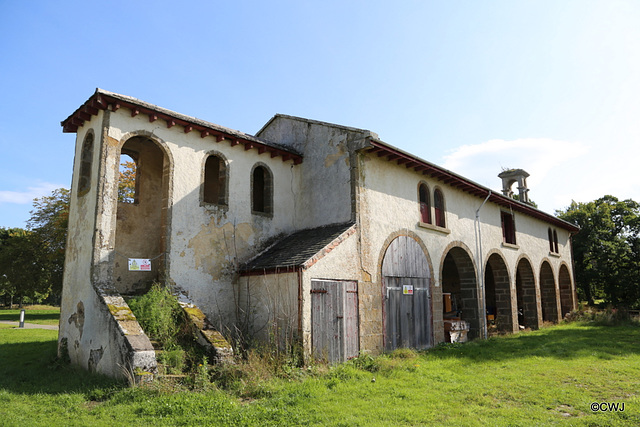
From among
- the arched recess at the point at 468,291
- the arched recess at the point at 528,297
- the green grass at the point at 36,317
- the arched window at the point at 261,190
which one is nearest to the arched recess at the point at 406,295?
the arched recess at the point at 468,291

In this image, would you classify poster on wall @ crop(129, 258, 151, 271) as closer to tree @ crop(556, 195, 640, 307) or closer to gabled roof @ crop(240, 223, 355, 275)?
gabled roof @ crop(240, 223, 355, 275)

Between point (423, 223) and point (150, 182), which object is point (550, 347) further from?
point (150, 182)

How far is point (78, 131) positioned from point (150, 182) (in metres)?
2.15

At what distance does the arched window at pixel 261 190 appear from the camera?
40.8 ft

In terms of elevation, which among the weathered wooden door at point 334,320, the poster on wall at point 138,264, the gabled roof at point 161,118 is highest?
the gabled roof at point 161,118

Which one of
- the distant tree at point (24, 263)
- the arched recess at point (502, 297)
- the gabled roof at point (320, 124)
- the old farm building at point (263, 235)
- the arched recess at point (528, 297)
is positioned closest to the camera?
the old farm building at point (263, 235)

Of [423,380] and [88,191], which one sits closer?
[423,380]

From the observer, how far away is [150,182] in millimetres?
12211

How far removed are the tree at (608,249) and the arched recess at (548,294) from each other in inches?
252

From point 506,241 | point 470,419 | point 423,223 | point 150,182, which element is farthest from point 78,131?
point 506,241

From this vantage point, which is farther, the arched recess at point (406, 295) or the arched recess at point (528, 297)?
the arched recess at point (528, 297)

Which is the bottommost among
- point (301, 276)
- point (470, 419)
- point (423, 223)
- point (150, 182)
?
point (470, 419)

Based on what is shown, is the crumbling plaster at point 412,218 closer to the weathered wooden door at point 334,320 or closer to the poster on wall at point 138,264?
the weathered wooden door at point 334,320

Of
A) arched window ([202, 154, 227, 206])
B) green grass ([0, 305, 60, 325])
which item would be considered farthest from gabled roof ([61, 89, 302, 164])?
green grass ([0, 305, 60, 325])
